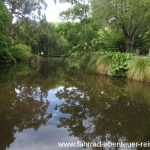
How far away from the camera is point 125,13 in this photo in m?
21.3

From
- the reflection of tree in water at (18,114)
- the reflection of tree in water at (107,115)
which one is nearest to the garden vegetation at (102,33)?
the reflection of tree in water at (107,115)

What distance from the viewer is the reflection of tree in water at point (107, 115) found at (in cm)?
617

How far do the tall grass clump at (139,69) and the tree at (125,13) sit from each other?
6488mm

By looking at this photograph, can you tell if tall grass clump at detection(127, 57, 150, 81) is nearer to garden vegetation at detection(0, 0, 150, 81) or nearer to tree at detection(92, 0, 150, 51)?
garden vegetation at detection(0, 0, 150, 81)

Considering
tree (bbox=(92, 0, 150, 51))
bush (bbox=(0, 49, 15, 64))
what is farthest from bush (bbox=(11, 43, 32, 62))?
tree (bbox=(92, 0, 150, 51))

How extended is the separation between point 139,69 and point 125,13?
7.51 meters

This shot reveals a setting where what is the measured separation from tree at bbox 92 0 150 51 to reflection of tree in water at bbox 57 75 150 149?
36.2ft

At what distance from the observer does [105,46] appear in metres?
27.2

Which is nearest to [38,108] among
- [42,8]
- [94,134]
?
[94,134]

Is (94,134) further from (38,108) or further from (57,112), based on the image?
(38,108)

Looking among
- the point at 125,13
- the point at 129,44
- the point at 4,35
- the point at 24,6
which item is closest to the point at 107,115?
the point at 125,13

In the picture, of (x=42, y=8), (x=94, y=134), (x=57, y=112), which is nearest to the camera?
(x=94, y=134)

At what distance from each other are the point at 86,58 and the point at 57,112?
14654 mm

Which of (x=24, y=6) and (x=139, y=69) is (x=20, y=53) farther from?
(x=139, y=69)
